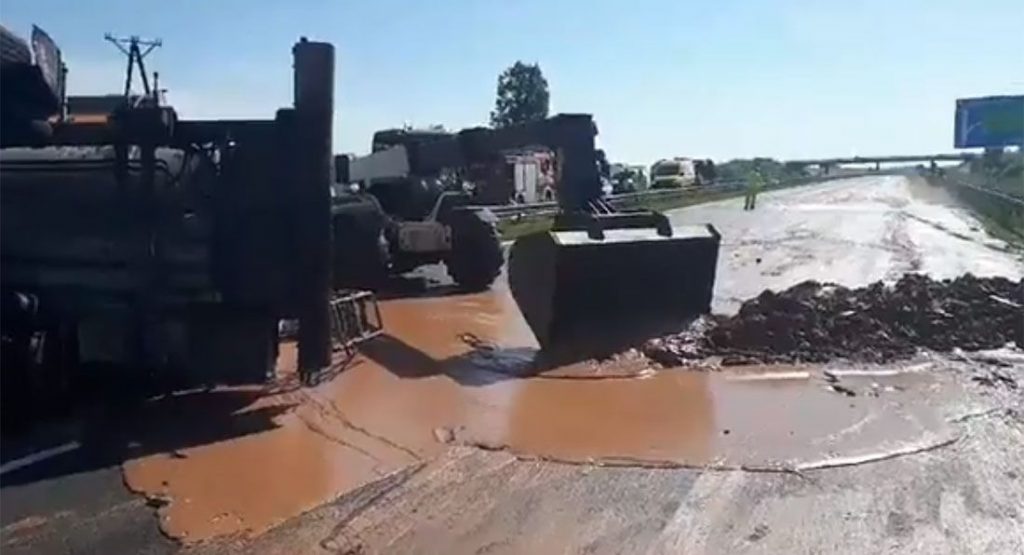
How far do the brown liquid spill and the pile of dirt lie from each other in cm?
64

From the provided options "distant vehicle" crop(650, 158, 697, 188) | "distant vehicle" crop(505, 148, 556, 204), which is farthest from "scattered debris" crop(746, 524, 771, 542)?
"distant vehicle" crop(650, 158, 697, 188)

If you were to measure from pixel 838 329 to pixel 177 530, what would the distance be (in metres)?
7.26

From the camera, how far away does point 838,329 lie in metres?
11.4

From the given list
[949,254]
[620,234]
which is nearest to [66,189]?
[620,234]

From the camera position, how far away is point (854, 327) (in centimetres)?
1142

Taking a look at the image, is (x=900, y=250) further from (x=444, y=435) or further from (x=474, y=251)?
(x=444, y=435)

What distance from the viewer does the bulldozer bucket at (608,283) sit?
36.3 feet

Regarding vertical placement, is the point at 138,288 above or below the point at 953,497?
above

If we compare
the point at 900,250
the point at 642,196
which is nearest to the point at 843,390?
the point at 900,250

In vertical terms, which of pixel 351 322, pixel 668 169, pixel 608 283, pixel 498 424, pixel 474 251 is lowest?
pixel 498 424

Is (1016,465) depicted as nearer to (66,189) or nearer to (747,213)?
(66,189)

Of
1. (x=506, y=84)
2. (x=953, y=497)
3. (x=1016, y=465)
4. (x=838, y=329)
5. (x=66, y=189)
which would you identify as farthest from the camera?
(x=506, y=84)

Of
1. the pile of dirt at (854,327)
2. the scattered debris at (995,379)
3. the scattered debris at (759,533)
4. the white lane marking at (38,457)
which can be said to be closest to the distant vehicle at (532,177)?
the pile of dirt at (854,327)

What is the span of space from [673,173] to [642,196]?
2120 centimetres
